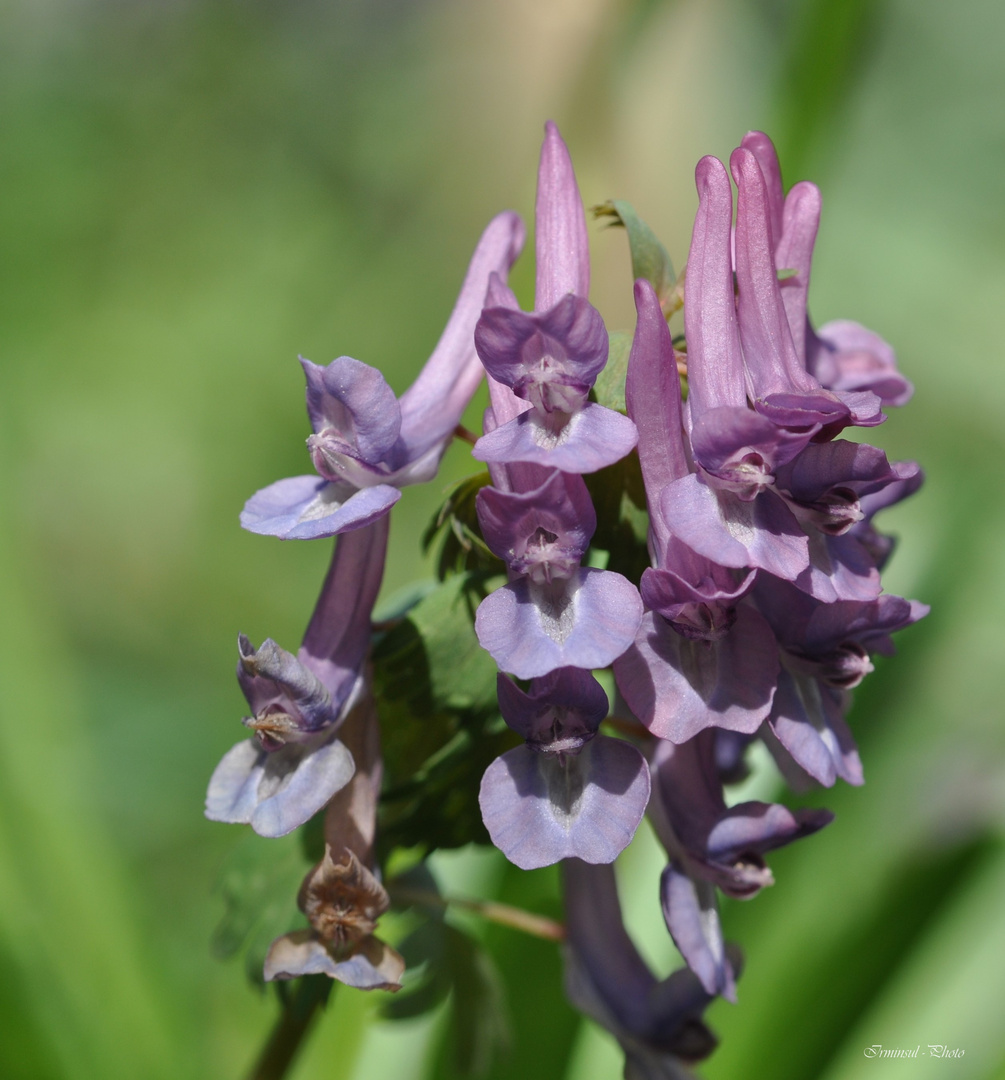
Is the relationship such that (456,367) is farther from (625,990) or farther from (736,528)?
(625,990)

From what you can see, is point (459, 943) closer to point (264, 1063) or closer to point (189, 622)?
point (264, 1063)

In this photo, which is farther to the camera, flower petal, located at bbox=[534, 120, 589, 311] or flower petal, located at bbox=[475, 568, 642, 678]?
flower petal, located at bbox=[534, 120, 589, 311]

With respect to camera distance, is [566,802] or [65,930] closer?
[566,802]

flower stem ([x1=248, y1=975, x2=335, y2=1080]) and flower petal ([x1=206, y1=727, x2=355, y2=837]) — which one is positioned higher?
flower petal ([x1=206, y1=727, x2=355, y2=837])

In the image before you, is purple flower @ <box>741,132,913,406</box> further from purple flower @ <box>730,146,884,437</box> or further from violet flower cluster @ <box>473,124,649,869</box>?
violet flower cluster @ <box>473,124,649,869</box>

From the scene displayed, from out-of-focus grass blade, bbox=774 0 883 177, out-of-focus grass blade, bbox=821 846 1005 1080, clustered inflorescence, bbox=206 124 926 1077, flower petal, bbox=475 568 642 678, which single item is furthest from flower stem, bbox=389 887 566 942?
out-of-focus grass blade, bbox=774 0 883 177

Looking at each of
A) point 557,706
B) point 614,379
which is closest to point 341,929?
point 557,706

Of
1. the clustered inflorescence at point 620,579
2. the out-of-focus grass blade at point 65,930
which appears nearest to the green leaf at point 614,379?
the clustered inflorescence at point 620,579

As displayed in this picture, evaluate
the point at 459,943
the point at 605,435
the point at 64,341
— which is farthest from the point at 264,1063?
the point at 64,341
